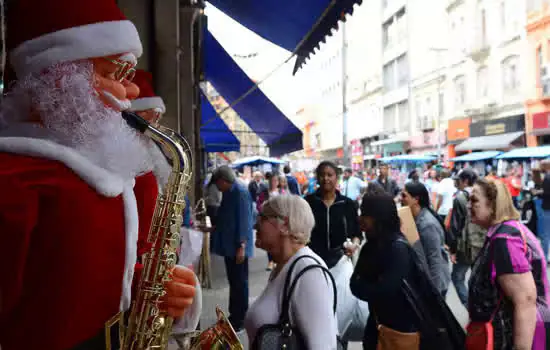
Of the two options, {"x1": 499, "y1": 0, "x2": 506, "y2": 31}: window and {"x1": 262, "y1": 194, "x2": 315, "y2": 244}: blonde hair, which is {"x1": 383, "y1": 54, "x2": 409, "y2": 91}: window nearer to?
{"x1": 499, "y1": 0, "x2": 506, "y2": 31}: window

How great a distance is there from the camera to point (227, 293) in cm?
797

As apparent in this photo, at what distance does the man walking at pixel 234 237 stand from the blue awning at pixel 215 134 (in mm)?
6690

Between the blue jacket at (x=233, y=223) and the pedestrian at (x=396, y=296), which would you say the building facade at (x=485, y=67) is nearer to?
the blue jacket at (x=233, y=223)

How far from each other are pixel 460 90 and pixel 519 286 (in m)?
30.1

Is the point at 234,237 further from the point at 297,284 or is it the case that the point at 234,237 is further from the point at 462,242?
the point at 297,284

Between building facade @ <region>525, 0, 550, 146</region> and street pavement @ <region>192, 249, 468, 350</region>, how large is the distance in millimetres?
17554

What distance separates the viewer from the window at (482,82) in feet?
91.0

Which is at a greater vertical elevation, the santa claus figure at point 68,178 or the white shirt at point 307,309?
the santa claus figure at point 68,178

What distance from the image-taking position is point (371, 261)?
3.50 m

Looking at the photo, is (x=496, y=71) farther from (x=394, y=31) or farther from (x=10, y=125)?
(x=10, y=125)

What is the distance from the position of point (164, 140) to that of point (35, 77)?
1.52 ft

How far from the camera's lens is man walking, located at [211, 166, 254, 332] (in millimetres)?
6156

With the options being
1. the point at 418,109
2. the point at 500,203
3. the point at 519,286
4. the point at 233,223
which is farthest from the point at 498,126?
the point at 519,286

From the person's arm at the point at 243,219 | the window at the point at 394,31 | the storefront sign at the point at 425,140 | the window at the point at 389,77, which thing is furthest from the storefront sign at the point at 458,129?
the person's arm at the point at 243,219
